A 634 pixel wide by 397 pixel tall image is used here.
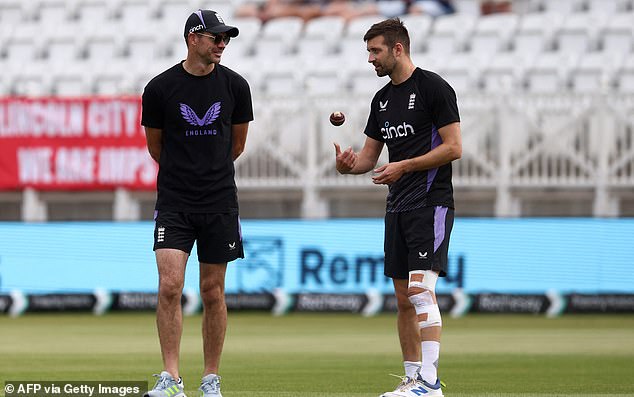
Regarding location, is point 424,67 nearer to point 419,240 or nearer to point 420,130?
point 420,130

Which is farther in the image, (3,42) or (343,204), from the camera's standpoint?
(3,42)

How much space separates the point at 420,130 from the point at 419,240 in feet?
2.33

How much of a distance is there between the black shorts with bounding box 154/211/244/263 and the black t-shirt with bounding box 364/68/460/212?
1094 millimetres

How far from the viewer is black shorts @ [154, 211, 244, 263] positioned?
27.8ft

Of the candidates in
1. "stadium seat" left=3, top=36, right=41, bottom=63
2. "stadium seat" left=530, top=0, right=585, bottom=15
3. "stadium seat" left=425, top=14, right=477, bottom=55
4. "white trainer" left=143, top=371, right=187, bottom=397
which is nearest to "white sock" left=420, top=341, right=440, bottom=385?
"white trainer" left=143, top=371, right=187, bottom=397

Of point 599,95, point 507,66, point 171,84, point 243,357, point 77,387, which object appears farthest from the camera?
point 507,66

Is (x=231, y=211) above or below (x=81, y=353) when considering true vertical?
above

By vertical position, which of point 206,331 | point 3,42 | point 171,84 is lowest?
point 206,331

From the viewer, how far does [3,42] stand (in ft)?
81.6

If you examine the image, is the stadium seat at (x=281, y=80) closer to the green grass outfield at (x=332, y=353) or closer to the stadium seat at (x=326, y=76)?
the stadium seat at (x=326, y=76)

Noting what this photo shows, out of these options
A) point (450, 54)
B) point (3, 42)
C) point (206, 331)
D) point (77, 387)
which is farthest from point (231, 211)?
point (3, 42)

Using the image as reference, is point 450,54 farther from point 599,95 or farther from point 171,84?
point 171,84

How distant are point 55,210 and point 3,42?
390 cm

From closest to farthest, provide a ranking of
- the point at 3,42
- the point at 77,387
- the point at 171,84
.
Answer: the point at 171,84
the point at 77,387
the point at 3,42
